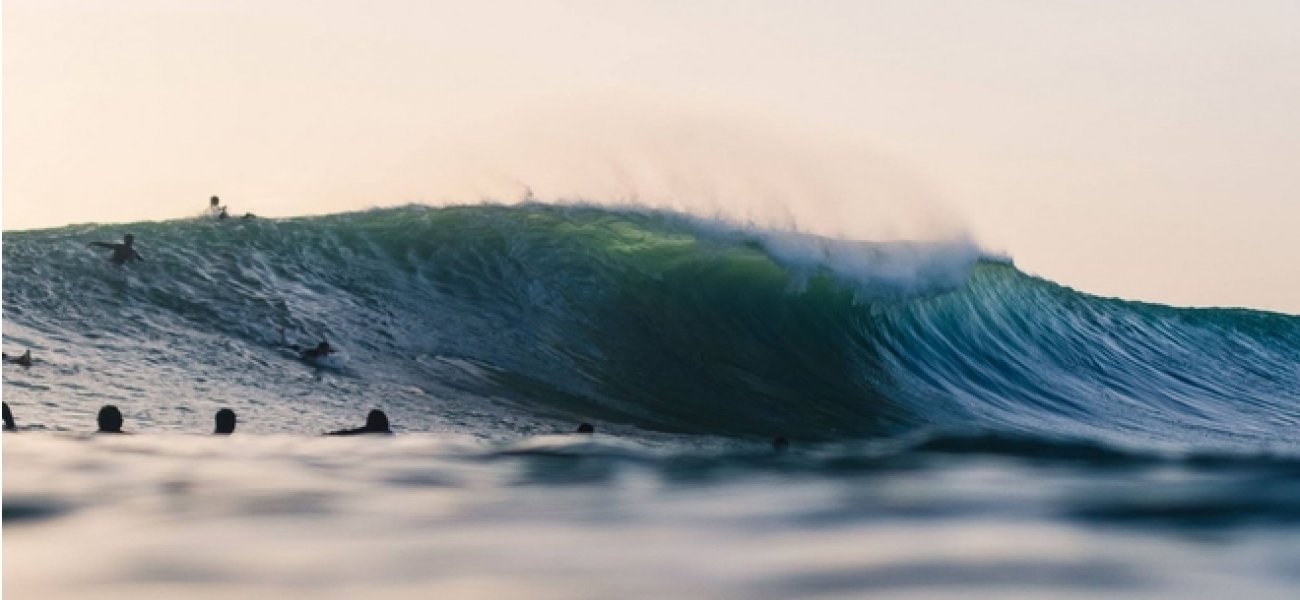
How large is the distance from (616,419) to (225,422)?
156 inches

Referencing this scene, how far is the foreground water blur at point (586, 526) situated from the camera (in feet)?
19.0

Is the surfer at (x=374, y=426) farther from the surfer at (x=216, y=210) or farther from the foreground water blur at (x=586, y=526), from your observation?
the surfer at (x=216, y=210)

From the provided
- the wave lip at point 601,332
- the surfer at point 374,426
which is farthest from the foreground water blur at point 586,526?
the wave lip at point 601,332

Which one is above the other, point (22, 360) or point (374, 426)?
point (22, 360)

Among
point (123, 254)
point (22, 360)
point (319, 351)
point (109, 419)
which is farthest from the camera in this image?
point (123, 254)

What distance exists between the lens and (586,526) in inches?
278

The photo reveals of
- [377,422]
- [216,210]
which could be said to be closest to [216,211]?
[216,210]

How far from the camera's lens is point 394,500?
7.62 metres

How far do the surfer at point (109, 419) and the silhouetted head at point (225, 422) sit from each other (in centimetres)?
62

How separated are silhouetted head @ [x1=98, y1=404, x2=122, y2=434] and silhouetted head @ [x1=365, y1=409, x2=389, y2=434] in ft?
5.42

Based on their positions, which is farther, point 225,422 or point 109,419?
point 225,422

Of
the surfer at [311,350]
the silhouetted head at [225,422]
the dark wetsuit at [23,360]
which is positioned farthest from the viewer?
the surfer at [311,350]

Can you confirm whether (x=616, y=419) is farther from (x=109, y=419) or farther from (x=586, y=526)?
(x=586, y=526)

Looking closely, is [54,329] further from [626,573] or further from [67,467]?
[626,573]
